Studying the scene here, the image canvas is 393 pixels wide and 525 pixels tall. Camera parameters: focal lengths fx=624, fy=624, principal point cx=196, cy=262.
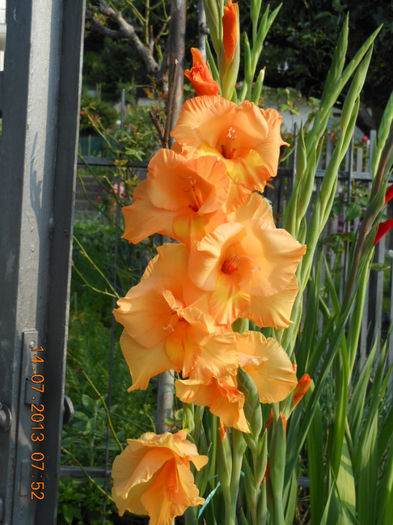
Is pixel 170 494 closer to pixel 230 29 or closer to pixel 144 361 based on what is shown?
pixel 144 361

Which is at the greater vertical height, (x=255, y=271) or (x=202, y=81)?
(x=202, y=81)

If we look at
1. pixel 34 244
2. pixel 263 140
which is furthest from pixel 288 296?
pixel 34 244

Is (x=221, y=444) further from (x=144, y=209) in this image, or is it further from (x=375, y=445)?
(x=375, y=445)

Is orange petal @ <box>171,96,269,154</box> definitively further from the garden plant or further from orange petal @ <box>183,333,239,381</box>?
orange petal @ <box>183,333,239,381</box>

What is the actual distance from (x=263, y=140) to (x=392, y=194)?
0.31m

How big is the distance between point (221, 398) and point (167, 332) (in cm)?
10

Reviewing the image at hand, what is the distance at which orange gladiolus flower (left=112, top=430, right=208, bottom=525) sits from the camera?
69cm

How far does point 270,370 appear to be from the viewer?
729 mm

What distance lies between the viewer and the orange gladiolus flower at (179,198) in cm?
67

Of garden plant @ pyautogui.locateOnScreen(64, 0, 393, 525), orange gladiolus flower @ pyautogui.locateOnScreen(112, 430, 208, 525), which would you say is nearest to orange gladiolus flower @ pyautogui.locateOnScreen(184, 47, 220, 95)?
garden plant @ pyautogui.locateOnScreen(64, 0, 393, 525)

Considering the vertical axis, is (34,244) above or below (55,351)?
above

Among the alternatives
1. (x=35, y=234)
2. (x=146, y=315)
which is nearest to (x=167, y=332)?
(x=146, y=315)

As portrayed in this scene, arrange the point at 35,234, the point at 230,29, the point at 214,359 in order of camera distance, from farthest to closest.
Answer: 1. the point at 35,234
2. the point at 230,29
3. the point at 214,359

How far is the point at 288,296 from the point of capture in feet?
2.28
